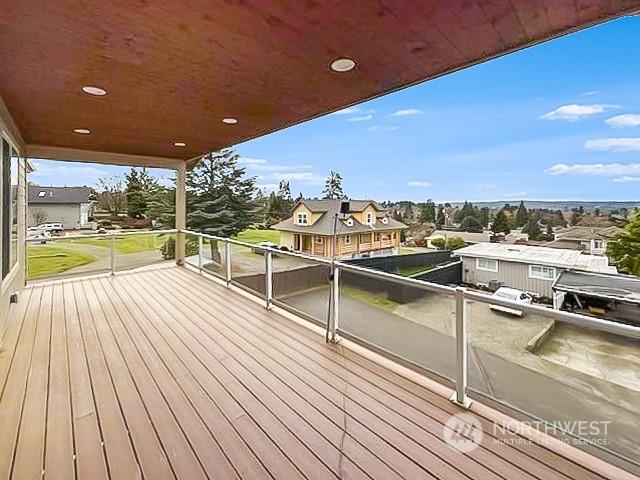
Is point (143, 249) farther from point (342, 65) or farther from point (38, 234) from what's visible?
point (342, 65)

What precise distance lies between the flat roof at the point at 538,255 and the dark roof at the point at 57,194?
25.9 ft

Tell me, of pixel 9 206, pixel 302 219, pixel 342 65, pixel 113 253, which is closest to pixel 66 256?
pixel 113 253

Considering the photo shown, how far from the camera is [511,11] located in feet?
6.36

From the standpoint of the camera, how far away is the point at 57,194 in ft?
24.7

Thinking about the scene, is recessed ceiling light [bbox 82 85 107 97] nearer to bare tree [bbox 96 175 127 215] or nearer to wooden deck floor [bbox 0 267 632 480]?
wooden deck floor [bbox 0 267 632 480]

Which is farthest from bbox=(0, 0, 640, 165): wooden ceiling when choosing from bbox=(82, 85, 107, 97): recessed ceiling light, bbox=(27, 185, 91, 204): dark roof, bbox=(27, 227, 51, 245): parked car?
bbox=(27, 185, 91, 204): dark roof

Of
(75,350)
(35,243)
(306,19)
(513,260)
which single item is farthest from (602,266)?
(35,243)

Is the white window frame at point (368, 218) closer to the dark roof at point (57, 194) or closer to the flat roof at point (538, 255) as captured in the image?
the flat roof at point (538, 255)

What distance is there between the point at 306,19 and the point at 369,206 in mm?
3606

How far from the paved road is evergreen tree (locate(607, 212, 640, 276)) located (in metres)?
2.67

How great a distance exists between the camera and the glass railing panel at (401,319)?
2604 mm

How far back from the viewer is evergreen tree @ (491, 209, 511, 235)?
4.54 meters

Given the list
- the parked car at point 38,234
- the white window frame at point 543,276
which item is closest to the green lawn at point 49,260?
the parked car at point 38,234

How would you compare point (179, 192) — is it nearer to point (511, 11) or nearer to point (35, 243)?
point (35, 243)
